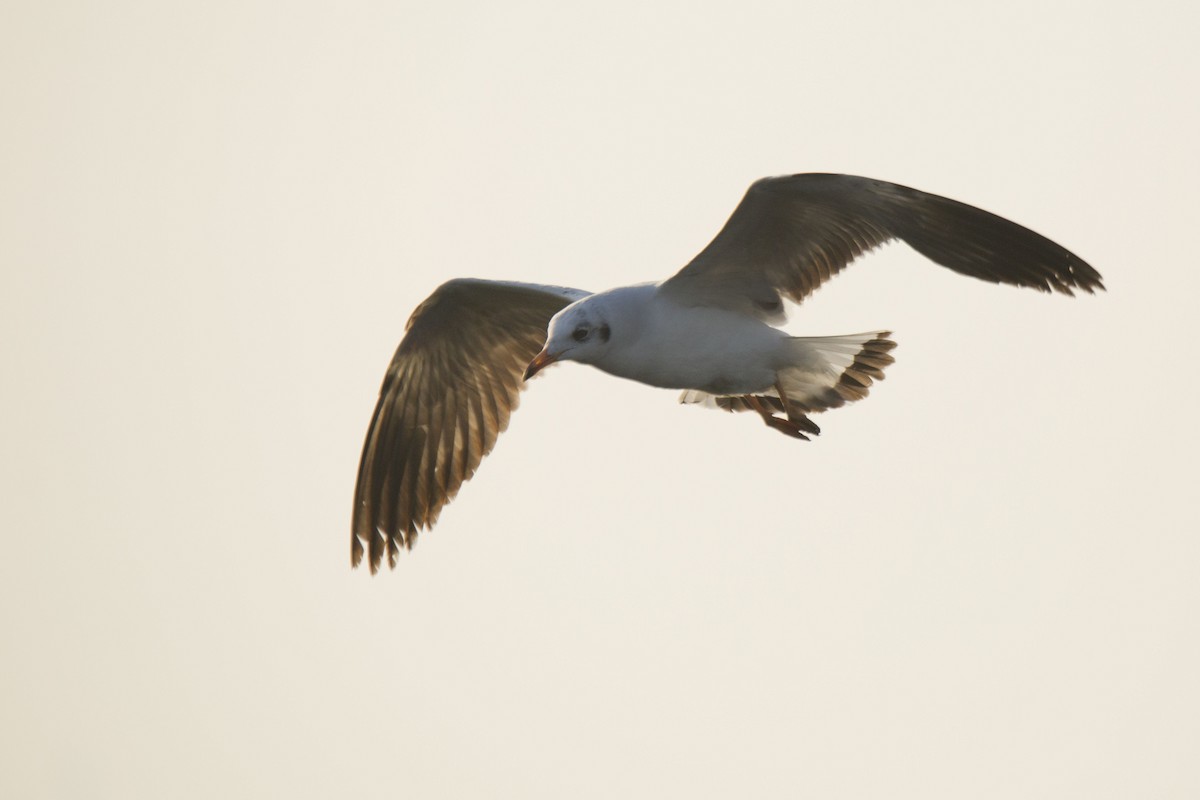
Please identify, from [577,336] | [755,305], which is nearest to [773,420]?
[755,305]

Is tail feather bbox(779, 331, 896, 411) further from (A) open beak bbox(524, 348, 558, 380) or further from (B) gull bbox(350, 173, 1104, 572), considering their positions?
(A) open beak bbox(524, 348, 558, 380)

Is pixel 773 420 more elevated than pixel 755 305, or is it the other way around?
pixel 755 305

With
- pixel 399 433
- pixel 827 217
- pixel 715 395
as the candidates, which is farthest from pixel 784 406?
pixel 399 433

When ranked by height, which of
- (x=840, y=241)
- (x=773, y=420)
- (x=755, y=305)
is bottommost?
(x=773, y=420)

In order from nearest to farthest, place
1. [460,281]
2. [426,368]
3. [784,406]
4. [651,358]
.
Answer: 1. [651,358]
2. [784,406]
3. [460,281]
4. [426,368]

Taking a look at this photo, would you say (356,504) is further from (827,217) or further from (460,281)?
(827,217)

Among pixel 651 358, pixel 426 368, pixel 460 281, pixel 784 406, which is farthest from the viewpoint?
pixel 426 368

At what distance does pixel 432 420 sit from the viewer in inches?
454

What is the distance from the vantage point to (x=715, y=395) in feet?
34.1

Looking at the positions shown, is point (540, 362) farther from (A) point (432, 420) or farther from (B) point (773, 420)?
(A) point (432, 420)

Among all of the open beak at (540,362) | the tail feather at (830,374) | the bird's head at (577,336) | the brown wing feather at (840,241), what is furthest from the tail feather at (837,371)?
the open beak at (540,362)

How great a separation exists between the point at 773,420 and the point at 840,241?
116cm

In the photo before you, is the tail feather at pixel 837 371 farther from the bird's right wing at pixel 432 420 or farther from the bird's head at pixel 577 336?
the bird's right wing at pixel 432 420

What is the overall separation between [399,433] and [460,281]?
4.49ft
